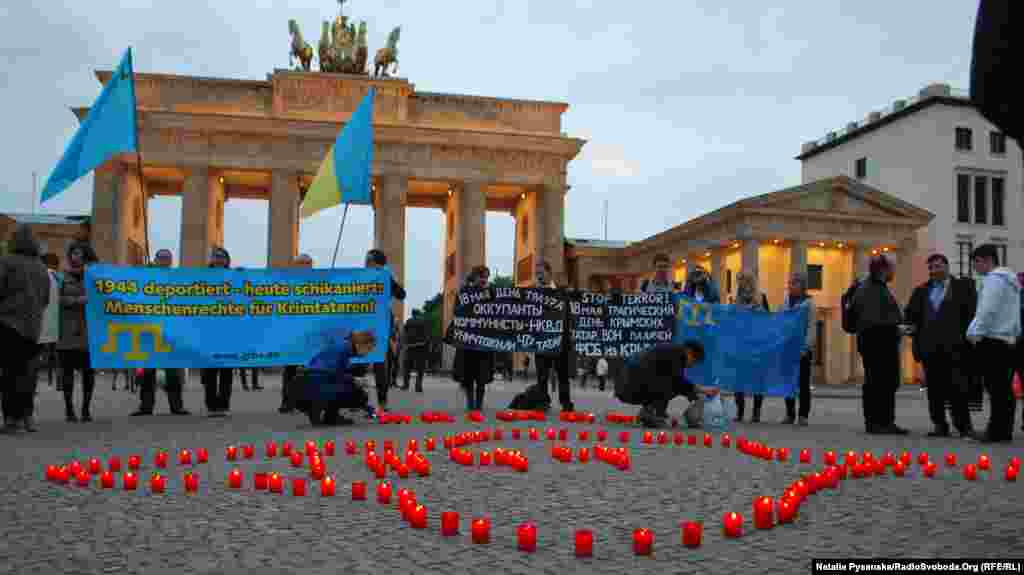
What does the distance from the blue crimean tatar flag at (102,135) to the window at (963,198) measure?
175 feet

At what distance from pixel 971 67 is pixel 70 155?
11655mm

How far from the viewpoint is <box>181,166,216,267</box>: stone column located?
48.7 metres

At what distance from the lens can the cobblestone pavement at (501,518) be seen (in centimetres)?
434

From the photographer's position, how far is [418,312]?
26453 mm

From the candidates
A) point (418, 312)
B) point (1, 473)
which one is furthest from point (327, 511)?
point (418, 312)

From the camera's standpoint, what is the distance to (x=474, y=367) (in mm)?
14008

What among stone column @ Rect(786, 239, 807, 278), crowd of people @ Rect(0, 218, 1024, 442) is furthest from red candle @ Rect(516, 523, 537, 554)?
stone column @ Rect(786, 239, 807, 278)

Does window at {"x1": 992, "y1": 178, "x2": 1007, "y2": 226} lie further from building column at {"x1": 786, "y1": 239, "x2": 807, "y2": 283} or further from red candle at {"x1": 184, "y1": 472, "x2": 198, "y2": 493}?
red candle at {"x1": 184, "y1": 472, "x2": 198, "y2": 493}

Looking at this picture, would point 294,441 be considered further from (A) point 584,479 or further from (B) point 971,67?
(B) point 971,67

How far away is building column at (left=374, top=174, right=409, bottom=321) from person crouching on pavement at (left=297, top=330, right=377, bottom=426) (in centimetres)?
3901

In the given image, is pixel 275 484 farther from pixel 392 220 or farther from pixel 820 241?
pixel 820 241

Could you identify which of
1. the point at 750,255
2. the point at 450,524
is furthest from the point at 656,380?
the point at 750,255

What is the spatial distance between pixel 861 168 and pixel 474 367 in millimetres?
55795

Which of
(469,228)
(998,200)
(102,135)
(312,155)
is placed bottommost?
(102,135)
